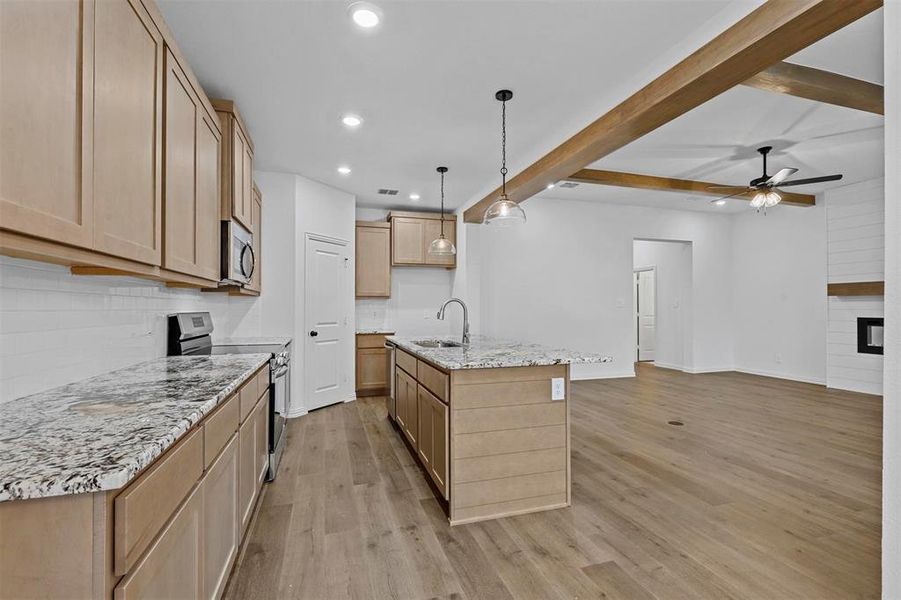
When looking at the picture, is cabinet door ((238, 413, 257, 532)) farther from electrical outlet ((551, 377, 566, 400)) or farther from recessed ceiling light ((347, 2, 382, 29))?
recessed ceiling light ((347, 2, 382, 29))

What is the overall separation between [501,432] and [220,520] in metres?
1.45

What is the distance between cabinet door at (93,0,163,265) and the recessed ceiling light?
89 centimetres

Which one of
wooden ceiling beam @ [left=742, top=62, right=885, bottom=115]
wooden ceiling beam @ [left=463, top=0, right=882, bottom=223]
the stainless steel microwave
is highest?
wooden ceiling beam @ [left=742, top=62, right=885, bottom=115]

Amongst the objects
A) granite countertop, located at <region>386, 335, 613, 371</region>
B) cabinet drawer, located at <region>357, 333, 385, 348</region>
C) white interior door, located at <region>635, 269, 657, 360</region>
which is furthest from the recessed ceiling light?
white interior door, located at <region>635, 269, 657, 360</region>

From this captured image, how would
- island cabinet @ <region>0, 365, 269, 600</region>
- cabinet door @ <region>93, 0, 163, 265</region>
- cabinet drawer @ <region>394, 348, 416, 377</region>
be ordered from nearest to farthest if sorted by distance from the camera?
island cabinet @ <region>0, 365, 269, 600</region> < cabinet door @ <region>93, 0, 163, 265</region> < cabinet drawer @ <region>394, 348, 416, 377</region>

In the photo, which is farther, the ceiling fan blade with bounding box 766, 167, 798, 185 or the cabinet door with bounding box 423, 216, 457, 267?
the cabinet door with bounding box 423, 216, 457, 267

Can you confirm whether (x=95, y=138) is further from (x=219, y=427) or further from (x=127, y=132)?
(x=219, y=427)

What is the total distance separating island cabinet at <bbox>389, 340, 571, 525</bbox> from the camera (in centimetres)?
237

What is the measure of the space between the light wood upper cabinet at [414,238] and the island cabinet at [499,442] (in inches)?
137

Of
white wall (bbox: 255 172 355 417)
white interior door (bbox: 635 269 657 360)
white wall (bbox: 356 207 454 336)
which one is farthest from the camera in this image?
white interior door (bbox: 635 269 657 360)

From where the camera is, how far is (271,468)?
9.48 ft

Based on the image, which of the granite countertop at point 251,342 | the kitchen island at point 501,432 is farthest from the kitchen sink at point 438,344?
the granite countertop at point 251,342

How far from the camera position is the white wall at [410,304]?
6.14 meters

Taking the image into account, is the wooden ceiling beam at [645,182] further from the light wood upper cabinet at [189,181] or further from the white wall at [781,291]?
the light wood upper cabinet at [189,181]
